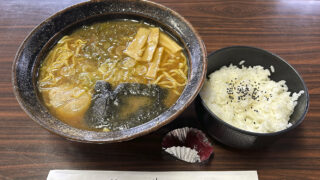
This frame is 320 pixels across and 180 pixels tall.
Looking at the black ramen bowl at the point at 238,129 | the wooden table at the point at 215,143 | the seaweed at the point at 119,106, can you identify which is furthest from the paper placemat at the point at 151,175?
the seaweed at the point at 119,106

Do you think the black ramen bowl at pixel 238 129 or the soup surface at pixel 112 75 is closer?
the black ramen bowl at pixel 238 129

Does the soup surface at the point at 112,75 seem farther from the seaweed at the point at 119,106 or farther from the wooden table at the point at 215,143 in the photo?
the wooden table at the point at 215,143

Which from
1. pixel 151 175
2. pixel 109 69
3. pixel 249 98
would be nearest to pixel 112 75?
pixel 109 69

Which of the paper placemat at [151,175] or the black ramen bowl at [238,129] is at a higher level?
the black ramen bowl at [238,129]

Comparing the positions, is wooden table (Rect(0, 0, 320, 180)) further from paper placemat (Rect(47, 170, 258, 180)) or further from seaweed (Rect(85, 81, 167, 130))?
seaweed (Rect(85, 81, 167, 130))

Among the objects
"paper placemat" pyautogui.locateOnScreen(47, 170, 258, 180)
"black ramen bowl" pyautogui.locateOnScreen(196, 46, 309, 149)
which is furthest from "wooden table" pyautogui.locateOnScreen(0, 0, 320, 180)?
"black ramen bowl" pyautogui.locateOnScreen(196, 46, 309, 149)

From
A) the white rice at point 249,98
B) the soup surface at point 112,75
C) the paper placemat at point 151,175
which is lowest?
the paper placemat at point 151,175

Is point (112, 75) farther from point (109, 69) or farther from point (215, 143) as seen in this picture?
point (215, 143)
